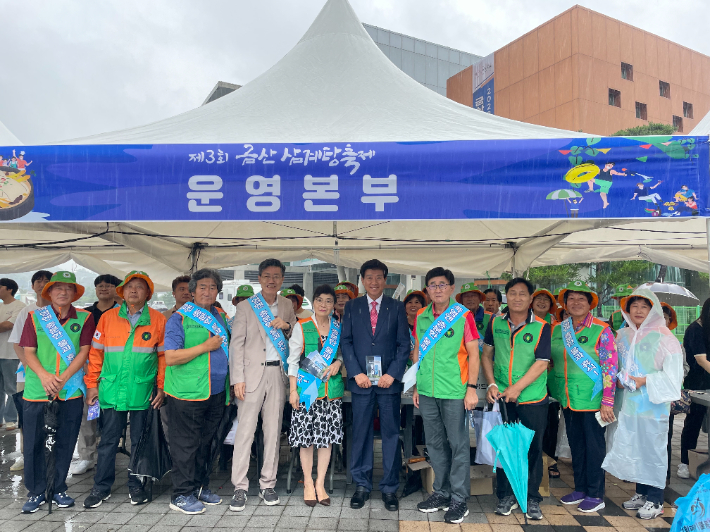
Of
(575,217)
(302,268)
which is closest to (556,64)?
(302,268)

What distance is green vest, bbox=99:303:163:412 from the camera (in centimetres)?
317

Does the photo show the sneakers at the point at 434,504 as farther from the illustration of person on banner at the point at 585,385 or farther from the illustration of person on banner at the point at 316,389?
the illustration of person on banner at the point at 585,385

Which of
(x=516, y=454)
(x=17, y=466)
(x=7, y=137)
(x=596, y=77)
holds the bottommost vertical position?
(x=17, y=466)

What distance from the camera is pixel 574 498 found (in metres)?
3.35

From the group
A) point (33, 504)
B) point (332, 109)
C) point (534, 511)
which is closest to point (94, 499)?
point (33, 504)

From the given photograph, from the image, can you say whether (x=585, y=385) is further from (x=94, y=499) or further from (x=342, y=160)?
(x=94, y=499)

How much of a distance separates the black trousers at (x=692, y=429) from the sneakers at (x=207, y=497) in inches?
148

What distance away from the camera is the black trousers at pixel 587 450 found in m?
3.21

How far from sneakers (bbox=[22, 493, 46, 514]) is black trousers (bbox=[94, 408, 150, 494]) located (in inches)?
13.3

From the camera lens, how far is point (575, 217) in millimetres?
2881

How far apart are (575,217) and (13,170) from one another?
3.35m

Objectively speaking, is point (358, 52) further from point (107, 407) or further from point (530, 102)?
point (530, 102)

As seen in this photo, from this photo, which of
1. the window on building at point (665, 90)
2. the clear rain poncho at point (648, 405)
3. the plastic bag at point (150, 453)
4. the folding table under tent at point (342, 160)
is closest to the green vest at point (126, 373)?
the plastic bag at point (150, 453)

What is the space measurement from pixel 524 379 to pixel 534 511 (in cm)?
83
